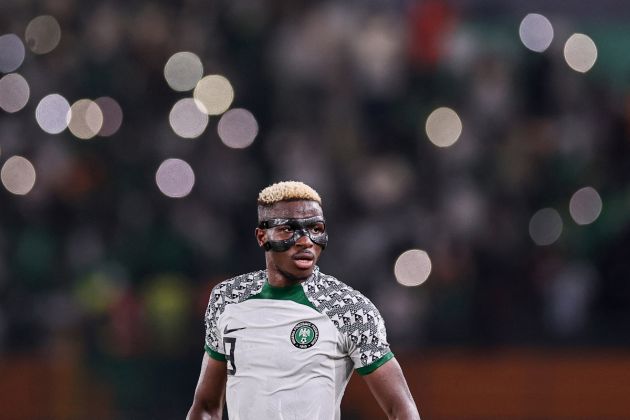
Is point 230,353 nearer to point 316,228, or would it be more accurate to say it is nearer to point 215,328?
point 215,328

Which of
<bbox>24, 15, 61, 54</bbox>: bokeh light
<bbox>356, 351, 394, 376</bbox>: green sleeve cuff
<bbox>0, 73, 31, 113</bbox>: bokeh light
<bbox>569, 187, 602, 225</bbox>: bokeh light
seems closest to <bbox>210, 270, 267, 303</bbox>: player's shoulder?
<bbox>356, 351, 394, 376</bbox>: green sleeve cuff

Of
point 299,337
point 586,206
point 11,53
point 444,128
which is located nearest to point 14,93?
point 11,53

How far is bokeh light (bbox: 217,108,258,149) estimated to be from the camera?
11297 mm

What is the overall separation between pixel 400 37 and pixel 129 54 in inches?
99.9

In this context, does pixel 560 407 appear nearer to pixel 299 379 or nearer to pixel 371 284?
pixel 371 284

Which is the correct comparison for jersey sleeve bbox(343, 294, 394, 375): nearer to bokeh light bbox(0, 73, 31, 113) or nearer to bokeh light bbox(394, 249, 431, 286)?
bokeh light bbox(394, 249, 431, 286)

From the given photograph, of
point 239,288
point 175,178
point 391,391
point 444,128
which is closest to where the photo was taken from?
point 391,391

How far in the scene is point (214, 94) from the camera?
38.4 ft

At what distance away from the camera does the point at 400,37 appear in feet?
37.7

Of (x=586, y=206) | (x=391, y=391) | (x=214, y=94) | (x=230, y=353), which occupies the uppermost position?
(x=214, y=94)

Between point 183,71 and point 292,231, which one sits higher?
point 183,71

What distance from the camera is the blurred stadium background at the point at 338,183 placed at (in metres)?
9.95

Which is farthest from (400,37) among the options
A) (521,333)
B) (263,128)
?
(521,333)

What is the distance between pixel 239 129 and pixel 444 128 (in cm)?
187
